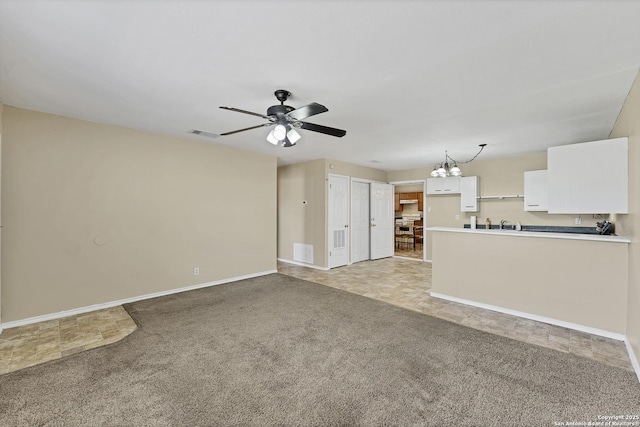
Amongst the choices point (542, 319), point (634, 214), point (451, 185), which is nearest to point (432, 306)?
point (542, 319)

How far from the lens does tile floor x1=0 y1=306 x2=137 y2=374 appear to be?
8.54ft

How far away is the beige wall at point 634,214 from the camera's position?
2.47 metres

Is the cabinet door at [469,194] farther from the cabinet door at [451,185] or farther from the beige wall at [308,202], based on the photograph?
the beige wall at [308,202]

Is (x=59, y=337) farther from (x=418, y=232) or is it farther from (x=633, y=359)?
(x=418, y=232)

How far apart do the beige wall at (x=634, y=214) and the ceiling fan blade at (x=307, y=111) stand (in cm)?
276

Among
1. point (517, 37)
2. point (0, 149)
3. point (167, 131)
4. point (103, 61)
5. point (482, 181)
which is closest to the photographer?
point (517, 37)

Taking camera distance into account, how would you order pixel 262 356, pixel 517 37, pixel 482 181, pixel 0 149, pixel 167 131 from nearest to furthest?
pixel 517 37 → pixel 262 356 → pixel 0 149 → pixel 167 131 → pixel 482 181

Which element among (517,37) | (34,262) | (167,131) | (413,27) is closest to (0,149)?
(34,262)

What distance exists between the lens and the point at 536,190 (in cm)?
534

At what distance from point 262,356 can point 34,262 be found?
10.4 feet

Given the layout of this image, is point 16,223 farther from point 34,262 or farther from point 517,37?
point 517,37

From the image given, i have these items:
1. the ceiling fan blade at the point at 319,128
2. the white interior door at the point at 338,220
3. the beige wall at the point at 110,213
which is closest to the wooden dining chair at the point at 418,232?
the white interior door at the point at 338,220

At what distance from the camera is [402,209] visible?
39.0ft

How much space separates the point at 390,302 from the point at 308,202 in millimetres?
3238
